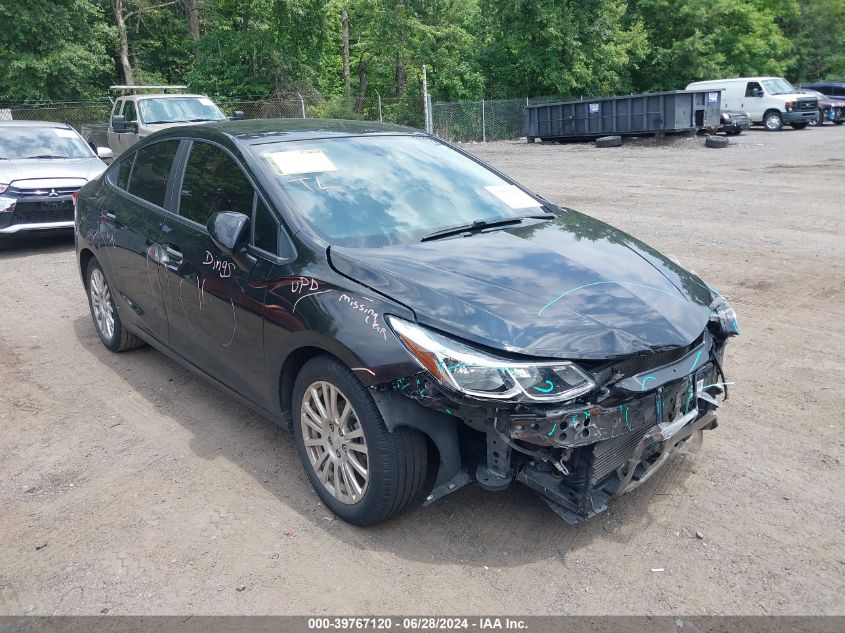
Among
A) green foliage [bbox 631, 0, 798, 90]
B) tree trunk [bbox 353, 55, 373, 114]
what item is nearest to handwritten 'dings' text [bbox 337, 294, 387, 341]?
tree trunk [bbox 353, 55, 373, 114]

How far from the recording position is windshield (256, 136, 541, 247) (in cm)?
381

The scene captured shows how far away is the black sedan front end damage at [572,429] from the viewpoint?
2939 mm

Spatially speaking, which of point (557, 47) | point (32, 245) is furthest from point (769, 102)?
point (32, 245)

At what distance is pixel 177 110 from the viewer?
51.7 ft

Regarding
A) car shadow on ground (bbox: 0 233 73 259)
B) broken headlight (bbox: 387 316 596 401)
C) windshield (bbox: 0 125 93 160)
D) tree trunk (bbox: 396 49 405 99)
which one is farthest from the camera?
tree trunk (bbox: 396 49 405 99)

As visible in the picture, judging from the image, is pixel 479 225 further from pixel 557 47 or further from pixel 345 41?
pixel 345 41

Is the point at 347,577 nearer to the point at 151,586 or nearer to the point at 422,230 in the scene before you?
the point at 151,586

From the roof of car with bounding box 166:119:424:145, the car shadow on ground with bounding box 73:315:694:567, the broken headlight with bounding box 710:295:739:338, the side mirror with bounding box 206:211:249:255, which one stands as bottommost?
the car shadow on ground with bounding box 73:315:694:567

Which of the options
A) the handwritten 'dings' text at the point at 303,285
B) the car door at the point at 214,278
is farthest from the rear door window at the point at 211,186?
the handwritten 'dings' text at the point at 303,285

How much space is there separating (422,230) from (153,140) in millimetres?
2388

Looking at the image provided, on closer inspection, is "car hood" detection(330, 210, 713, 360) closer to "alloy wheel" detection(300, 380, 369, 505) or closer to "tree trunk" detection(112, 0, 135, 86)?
"alloy wheel" detection(300, 380, 369, 505)

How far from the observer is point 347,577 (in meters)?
3.12

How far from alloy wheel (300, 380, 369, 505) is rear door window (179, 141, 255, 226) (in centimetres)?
113

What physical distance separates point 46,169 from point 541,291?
8.96 m
